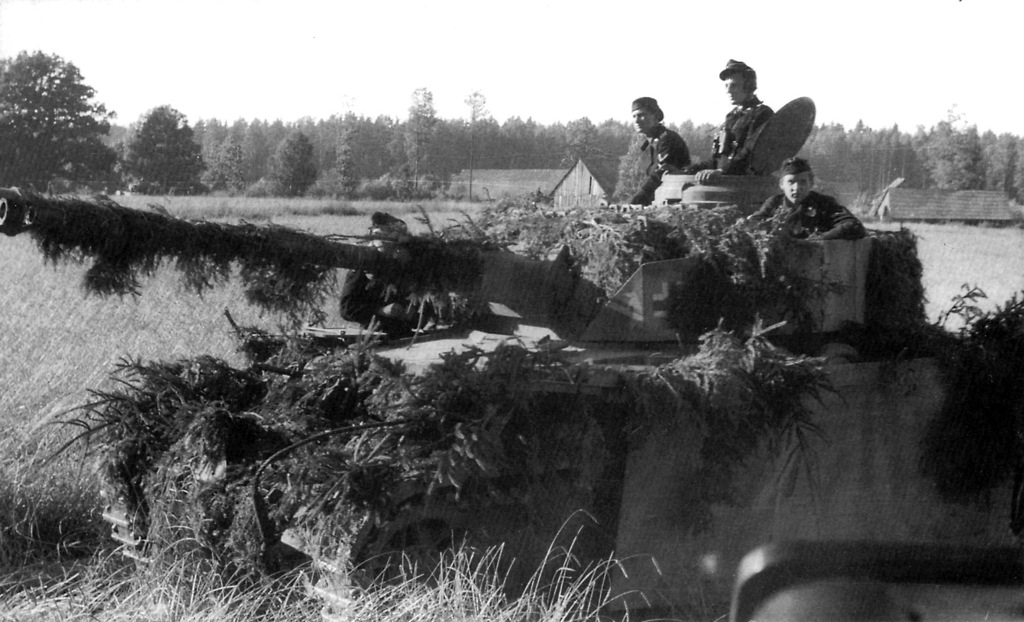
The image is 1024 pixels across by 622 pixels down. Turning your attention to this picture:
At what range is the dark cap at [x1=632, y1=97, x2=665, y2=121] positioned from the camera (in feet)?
25.2

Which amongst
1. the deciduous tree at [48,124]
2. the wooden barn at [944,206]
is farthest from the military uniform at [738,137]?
the wooden barn at [944,206]

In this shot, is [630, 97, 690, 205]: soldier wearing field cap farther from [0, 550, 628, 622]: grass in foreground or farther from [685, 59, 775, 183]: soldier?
[0, 550, 628, 622]: grass in foreground

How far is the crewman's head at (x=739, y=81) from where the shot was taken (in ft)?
24.2

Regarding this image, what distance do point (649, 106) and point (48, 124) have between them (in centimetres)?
599

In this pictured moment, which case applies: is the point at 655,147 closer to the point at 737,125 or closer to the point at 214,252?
the point at 737,125

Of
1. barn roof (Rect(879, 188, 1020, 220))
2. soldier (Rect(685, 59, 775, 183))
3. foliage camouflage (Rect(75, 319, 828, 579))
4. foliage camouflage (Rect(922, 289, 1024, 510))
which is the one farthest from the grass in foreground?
barn roof (Rect(879, 188, 1020, 220))

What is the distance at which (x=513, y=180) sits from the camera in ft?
26.3

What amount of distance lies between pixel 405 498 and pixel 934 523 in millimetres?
3488

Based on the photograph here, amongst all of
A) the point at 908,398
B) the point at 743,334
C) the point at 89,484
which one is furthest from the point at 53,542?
the point at 908,398

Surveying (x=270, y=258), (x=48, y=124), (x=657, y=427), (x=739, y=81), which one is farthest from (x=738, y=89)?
(x=48, y=124)

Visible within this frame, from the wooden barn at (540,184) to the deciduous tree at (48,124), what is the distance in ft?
13.8

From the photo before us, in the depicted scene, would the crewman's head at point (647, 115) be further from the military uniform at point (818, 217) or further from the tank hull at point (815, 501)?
the tank hull at point (815, 501)

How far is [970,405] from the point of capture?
619cm

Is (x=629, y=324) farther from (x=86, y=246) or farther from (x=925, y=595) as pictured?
(x=925, y=595)
